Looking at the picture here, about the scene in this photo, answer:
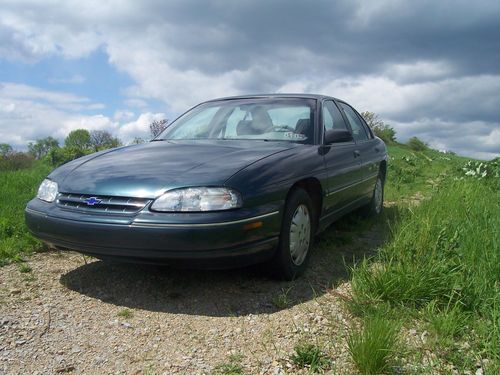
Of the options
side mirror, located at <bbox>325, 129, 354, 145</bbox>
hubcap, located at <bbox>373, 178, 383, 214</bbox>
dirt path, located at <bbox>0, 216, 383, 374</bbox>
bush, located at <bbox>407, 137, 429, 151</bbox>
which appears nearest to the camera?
dirt path, located at <bbox>0, 216, 383, 374</bbox>

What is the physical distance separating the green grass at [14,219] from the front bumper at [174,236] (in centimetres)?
133

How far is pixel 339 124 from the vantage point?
5020 millimetres

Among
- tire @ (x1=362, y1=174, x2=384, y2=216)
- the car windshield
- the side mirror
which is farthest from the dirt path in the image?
tire @ (x1=362, y1=174, x2=384, y2=216)

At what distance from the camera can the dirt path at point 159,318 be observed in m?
2.44

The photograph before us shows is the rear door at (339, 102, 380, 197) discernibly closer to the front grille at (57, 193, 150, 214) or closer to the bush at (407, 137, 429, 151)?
the front grille at (57, 193, 150, 214)

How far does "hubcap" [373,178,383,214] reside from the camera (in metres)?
6.14

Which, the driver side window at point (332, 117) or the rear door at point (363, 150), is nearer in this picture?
the driver side window at point (332, 117)

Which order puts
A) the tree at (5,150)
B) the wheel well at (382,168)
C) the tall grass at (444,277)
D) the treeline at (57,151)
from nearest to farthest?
the tall grass at (444,277)
the wheel well at (382,168)
the treeline at (57,151)
the tree at (5,150)

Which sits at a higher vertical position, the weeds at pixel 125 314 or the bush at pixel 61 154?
the bush at pixel 61 154

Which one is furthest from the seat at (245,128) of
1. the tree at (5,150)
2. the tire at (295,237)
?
the tree at (5,150)

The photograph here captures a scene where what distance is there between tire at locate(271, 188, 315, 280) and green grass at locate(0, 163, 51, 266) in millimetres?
2279

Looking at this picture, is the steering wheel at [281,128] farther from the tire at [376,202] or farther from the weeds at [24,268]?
the weeds at [24,268]

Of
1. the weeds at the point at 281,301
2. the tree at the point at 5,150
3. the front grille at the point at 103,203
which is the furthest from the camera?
the tree at the point at 5,150

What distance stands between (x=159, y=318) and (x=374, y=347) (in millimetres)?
1343
